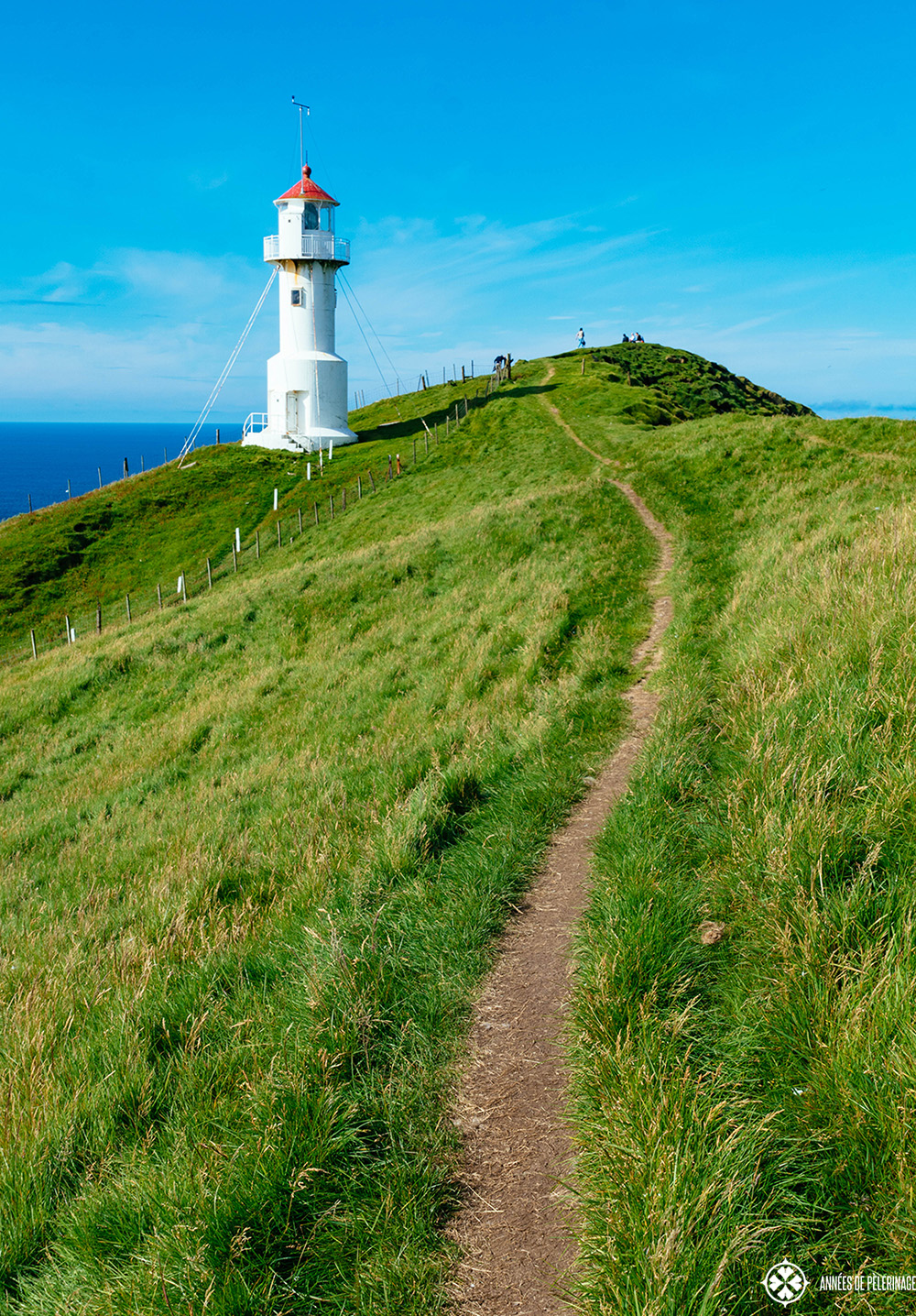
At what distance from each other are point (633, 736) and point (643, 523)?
14.1 meters

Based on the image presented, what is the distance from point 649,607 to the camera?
1467 centimetres

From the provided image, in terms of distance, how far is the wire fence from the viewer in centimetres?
3688

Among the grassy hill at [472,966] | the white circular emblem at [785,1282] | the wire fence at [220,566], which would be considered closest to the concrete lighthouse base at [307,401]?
the wire fence at [220,566]

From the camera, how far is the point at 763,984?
395 centimetres

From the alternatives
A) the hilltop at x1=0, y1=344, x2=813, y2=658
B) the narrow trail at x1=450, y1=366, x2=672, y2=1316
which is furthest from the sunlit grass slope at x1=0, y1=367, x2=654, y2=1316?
the hilltop at x1=0, y1=344, x2=813, y2=658

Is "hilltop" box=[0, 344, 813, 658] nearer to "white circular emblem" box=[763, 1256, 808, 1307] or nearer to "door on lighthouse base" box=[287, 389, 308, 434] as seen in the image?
"door on lighthouse base" box=[287, 389, 308, 434]

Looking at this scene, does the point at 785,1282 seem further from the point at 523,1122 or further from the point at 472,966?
the point at 472,966

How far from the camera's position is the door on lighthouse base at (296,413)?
5888 cm

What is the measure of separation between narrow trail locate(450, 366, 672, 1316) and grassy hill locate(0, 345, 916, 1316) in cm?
14

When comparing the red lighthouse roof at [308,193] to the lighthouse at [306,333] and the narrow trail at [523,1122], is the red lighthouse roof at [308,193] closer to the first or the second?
the lighthouse at [306,333]

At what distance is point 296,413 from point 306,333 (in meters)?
5.92

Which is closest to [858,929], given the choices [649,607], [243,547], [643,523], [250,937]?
[250,937]

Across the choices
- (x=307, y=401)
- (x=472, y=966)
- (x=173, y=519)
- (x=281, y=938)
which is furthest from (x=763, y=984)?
(x=307, y=401)

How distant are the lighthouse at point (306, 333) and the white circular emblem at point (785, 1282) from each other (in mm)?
60238
